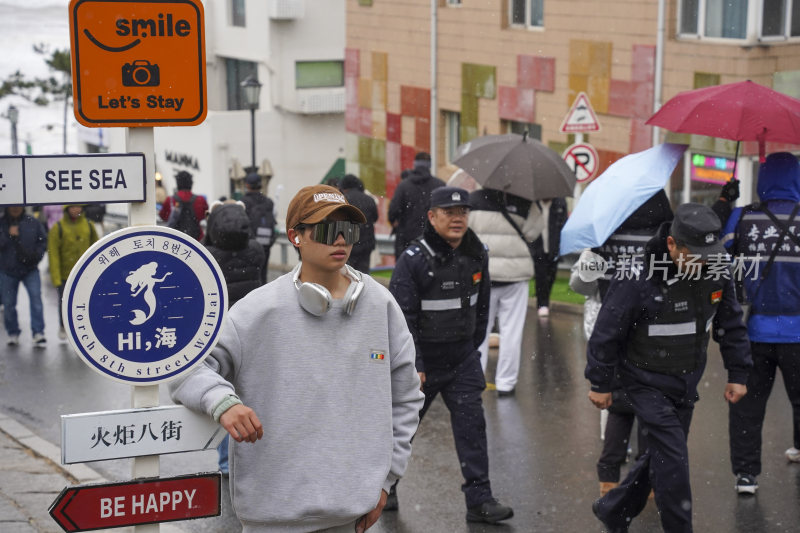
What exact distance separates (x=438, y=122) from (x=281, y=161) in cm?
1583

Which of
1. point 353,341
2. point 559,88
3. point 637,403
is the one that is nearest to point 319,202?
point 353,341

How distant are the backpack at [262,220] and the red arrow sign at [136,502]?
10733mm

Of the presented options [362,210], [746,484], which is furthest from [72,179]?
[362,210]

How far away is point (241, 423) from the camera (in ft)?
12.2

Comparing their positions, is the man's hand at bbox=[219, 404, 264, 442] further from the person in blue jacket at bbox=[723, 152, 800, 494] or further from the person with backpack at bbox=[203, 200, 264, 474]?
the person in blue jacket at bbox=[723, 152, 800, 494]

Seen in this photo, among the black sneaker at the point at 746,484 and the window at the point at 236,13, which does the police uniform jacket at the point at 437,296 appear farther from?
the window at the point at 236,13

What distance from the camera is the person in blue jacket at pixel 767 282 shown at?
7.38 meters

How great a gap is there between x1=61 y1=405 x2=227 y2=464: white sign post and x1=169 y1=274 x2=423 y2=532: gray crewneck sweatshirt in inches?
9.5

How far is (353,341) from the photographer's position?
13.6 feet

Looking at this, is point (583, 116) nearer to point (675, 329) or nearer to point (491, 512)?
point (491, 512)

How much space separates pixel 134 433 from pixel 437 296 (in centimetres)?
348

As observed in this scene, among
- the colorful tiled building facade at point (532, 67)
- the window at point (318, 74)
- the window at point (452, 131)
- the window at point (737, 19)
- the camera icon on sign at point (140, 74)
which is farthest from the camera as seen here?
the window at point (318, 74)

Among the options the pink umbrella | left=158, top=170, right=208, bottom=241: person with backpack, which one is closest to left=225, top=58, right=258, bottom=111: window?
left=158, top=170, right=208, bottom=241: person with backpack

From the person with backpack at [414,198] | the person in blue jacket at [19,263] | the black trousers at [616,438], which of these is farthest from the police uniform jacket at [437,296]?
the person in blue jacket at [19,263]
